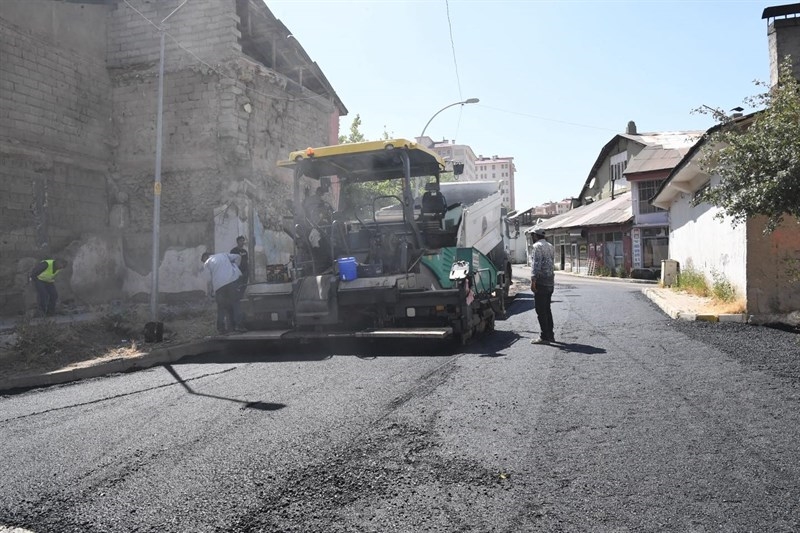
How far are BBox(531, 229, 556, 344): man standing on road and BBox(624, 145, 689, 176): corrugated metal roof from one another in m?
22.8

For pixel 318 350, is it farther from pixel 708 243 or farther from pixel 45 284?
pixel 708 243

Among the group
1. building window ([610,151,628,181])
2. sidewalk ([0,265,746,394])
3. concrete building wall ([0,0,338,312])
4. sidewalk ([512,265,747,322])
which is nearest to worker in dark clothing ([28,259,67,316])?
sidewalk ([0,265,746,394])

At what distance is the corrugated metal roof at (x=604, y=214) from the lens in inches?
1246

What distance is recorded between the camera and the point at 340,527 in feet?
9.07

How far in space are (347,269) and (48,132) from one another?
9934mm

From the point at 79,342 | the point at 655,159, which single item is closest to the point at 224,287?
the point at 79,342

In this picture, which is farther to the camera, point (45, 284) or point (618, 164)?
point (618, 164)

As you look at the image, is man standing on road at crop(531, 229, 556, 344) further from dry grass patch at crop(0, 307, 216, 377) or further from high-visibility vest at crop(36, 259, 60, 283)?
high-visibility vest at crop(36, 259, 60, 283)

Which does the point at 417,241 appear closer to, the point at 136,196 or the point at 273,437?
the point at 273,437

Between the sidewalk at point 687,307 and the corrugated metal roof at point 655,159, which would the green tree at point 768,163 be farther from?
the corrugated metal roof at point 655,159

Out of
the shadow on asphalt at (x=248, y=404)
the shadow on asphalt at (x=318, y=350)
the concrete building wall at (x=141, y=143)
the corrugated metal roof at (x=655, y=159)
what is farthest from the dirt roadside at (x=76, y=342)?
the corrugated metal roof at (x=655, y=159)

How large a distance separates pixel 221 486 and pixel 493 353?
15.4 feet

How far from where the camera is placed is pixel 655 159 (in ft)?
94.8

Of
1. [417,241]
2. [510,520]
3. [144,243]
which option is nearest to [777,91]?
[417,241]
